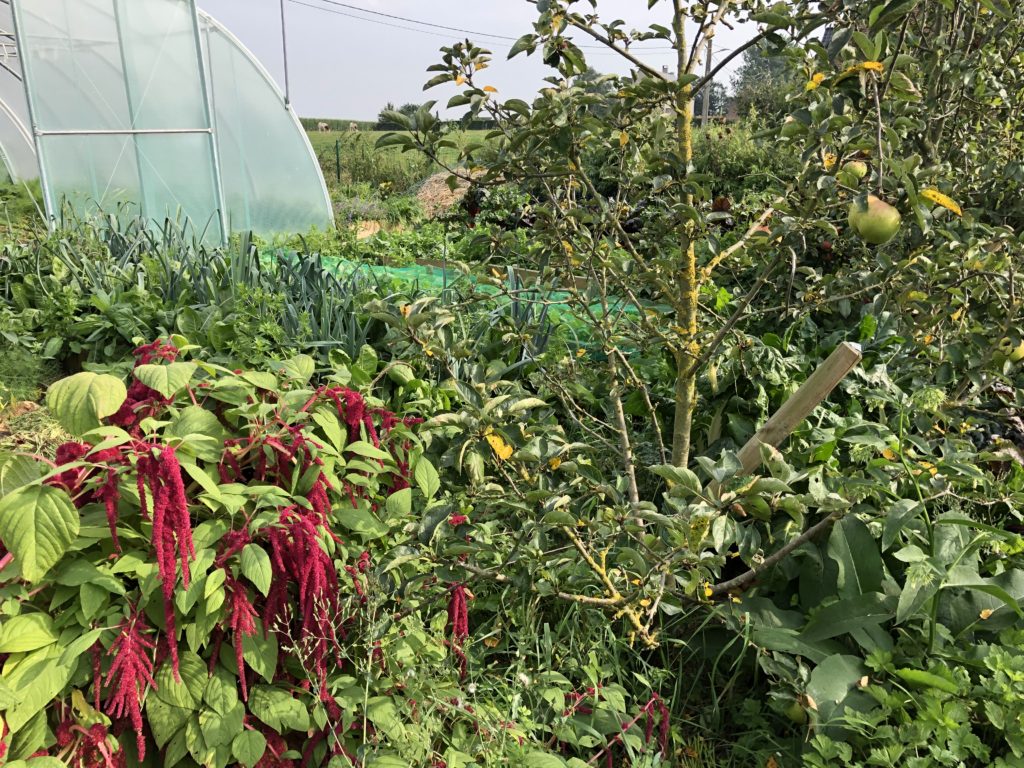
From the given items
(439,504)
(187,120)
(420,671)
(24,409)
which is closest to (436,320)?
(439,504)

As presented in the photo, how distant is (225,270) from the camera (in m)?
3.30

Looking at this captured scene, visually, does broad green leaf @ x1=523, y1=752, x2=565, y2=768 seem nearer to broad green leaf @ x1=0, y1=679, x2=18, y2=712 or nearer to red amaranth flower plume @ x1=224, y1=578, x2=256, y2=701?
red amaranth flower plume @ x1=224, y1=578, x2=256, y2=701

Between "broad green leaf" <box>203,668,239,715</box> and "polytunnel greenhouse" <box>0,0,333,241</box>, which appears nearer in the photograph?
"broad green leaf" <box>203,668,239,715</box>

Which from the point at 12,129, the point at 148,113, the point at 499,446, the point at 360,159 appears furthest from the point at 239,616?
the point at 360,159

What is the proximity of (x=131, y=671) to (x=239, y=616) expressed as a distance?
0.17m

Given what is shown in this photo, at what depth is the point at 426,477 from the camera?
1.57 meters

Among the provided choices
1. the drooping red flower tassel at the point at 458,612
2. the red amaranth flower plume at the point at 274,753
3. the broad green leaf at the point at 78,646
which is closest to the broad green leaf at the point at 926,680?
the drooping red flower tassel at the point at 458,612

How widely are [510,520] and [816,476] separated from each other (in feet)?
2.51

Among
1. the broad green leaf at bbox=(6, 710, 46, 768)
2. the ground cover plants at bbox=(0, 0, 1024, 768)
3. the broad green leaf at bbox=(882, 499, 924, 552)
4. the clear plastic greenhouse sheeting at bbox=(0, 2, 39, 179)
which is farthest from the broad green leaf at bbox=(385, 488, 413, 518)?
the clear plastic greenhouse sheeting at bbox=(0, 2, 39, 179)

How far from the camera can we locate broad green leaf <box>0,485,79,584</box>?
42.6 inches

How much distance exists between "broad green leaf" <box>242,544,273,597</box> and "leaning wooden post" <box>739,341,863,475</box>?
2.96ft

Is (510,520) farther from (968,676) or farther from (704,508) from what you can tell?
(968,676)

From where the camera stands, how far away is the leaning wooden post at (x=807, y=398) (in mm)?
1463

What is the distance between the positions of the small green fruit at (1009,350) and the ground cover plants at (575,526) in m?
0.03
